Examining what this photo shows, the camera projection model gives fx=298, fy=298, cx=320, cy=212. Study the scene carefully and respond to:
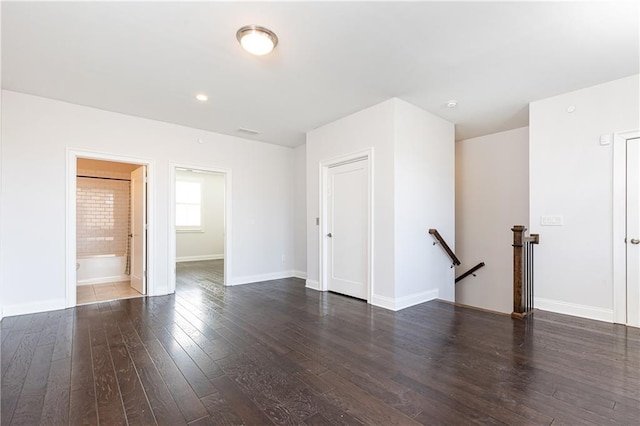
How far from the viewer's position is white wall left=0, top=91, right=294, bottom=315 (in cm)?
355

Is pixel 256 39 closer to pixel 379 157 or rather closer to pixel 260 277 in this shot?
pixel 379 157

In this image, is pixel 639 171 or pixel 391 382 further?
pixel 639 171

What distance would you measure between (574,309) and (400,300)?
1985 millimetres

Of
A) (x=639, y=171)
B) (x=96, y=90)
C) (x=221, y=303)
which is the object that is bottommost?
(x=221, y=303)

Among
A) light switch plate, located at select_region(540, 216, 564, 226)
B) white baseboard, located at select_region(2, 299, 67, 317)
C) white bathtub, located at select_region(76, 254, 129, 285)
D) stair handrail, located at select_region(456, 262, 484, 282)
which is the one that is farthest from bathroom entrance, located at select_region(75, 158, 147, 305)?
light switch plate, located at select_region(540, 216, 564, 226)

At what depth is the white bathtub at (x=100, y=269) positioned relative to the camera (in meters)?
5.36

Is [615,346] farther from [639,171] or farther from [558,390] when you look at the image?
[639,171]

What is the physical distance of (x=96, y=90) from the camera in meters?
3.51

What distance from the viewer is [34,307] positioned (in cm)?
364

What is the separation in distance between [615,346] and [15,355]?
5130 millimetres

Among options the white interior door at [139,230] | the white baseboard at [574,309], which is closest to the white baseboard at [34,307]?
the white interior door at [139,230]

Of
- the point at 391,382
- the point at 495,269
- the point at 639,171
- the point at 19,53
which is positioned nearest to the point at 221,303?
the point at 391,382

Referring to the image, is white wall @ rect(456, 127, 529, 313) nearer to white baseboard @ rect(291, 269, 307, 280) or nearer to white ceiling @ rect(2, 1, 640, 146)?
white ceiling @ rect(2, 1, 640, 146)

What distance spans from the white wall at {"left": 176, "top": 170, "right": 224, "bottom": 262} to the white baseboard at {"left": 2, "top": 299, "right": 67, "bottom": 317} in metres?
4.81
